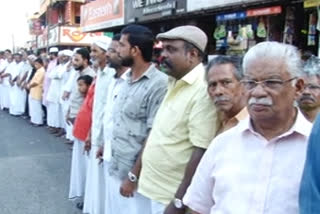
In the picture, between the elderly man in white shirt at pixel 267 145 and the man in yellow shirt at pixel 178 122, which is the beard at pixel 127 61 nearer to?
the man in yellow shirt at pixel 178 122

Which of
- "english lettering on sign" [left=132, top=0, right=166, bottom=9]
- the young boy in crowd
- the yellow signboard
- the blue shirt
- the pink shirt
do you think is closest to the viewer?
the blue shirt

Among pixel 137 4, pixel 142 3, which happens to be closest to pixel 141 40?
pixel 142 3

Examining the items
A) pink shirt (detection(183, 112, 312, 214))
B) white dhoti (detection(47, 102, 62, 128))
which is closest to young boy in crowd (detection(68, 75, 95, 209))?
pink shirt (detection(183, 112, 312, 214))

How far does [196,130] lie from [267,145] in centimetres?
82

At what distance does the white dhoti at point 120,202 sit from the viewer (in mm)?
3314

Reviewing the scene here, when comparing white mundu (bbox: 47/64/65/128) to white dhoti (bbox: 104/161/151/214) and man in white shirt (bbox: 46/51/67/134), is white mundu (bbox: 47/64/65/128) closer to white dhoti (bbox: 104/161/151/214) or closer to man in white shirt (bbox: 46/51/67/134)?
man in white shirt (bbox: 46/51/67/134)

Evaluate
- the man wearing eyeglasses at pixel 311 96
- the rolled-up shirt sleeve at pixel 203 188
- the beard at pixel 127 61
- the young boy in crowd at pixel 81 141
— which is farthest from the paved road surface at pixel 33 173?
the rolled-up shirt sleeve at pixel 203 188

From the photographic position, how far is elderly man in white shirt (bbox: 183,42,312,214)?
A: 1.59 metres

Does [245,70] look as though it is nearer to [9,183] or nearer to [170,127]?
[170,127]

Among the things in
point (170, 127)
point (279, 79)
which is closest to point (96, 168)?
point (170, 127)

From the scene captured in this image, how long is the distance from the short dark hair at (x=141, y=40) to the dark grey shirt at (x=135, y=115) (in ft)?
0.37

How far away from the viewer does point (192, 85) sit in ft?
8.72

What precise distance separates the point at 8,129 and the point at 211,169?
9136 millimetres

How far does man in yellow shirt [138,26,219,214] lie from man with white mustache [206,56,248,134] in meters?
0.12
